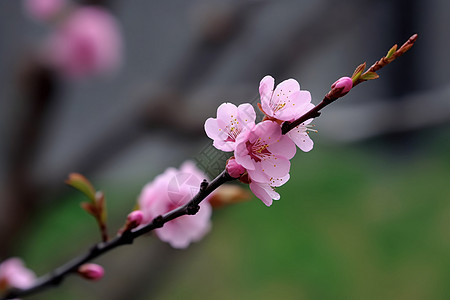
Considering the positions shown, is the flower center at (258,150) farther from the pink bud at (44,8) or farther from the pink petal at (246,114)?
the pink bud at (44,8)

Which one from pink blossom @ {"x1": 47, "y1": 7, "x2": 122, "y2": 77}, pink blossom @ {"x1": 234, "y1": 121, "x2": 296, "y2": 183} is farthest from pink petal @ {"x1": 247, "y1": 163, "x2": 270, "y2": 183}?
pink blossom @ {"x1": 47, "y1": 7, "x2": 122, "y2": 77}

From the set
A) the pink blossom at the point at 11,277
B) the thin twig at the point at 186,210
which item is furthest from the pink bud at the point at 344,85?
the pink blossom at the point at 11,277

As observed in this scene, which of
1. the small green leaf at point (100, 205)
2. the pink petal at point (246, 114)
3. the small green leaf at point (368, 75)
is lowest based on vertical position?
the small green leaf at point (368, 75)

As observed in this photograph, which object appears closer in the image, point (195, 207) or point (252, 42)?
point (195, 207)

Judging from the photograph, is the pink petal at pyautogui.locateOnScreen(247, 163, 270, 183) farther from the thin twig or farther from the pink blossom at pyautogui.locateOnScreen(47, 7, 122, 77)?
the pink blossom at pyautogui.locateOnScreen(47, 7, 122, 77)

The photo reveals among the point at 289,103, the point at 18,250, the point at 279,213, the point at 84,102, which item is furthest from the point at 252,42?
the point at 289,103

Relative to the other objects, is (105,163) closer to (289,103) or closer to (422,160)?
(289,103)

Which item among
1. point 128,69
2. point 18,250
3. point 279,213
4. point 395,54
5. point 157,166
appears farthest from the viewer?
point 157,166
